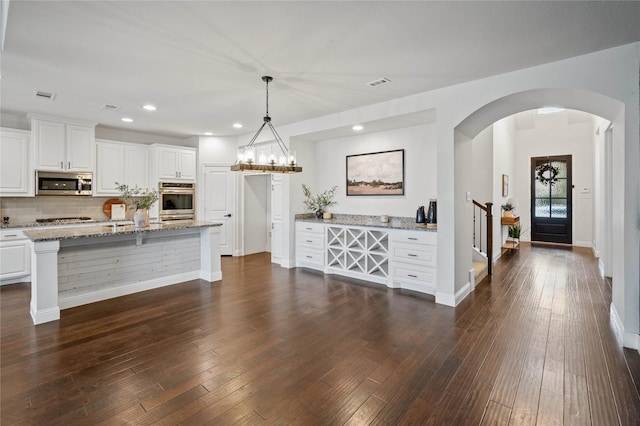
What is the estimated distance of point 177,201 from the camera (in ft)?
22.1

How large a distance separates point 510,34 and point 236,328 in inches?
144

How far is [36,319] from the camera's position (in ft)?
10.9

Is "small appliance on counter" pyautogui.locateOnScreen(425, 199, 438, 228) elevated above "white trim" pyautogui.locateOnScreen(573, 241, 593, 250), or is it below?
above

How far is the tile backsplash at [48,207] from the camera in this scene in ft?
17.2

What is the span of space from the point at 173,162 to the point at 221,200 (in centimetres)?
126

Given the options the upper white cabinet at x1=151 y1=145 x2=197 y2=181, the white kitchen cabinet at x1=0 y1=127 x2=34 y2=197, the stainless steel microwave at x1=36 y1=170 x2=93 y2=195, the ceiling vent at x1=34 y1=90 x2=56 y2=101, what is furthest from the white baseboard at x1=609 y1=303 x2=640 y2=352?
the white kitchen cabinet at x1=0 y1=127 x2=34 y2=197

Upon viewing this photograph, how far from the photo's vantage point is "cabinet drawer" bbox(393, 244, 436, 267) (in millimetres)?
4211

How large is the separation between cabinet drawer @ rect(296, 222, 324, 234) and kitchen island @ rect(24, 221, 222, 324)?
1.62 metres

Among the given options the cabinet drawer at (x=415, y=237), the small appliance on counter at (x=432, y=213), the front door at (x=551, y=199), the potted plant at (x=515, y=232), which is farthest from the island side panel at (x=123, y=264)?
the front door at (x=551, y=199)

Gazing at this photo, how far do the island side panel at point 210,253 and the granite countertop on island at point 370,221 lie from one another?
1.66 m

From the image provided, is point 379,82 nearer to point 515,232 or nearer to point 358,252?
point 358,252

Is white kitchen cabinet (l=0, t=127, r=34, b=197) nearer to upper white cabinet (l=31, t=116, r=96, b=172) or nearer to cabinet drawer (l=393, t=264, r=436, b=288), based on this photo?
upper white cabinet (l=31, t=116, r=96, b=172)

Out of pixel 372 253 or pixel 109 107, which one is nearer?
pixel 109 107

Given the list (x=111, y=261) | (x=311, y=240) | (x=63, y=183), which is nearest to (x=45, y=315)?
(x=111, y=261)
